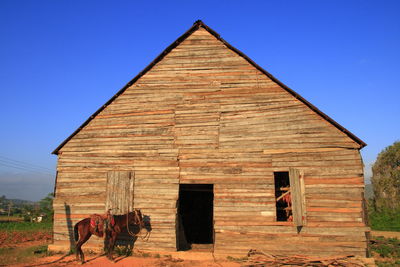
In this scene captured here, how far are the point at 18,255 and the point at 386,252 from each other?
15.1 m

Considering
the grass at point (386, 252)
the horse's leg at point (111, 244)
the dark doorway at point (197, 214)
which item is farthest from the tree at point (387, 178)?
the horse's leg at point (111, 244)

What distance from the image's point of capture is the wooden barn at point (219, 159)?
9.70 m

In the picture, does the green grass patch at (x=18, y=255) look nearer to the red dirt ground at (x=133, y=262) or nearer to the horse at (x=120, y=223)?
A: the red dirt ground at (x=133, y=262)

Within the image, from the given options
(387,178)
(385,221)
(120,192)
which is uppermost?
(387,178)

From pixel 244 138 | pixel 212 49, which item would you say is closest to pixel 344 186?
pixel 244 138

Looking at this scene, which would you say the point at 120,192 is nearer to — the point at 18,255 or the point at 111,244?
the point at 111,244

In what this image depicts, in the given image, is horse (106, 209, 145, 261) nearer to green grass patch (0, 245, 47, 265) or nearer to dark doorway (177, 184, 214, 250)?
green grass patch (0, 245, 47, 265)

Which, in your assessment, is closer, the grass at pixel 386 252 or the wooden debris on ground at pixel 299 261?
the wooden debris on ground at pixel 299 261

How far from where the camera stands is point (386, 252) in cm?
1181

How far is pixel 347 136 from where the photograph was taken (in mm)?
9961

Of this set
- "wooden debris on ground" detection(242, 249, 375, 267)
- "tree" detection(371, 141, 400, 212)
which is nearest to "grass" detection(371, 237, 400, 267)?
"wooden debris on ground" detection(242, 249, 375, 267)

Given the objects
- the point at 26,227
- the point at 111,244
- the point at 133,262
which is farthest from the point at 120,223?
the point at 26,227

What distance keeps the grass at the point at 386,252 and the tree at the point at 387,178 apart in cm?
2274

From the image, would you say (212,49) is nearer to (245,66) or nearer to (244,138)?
(245,66)
